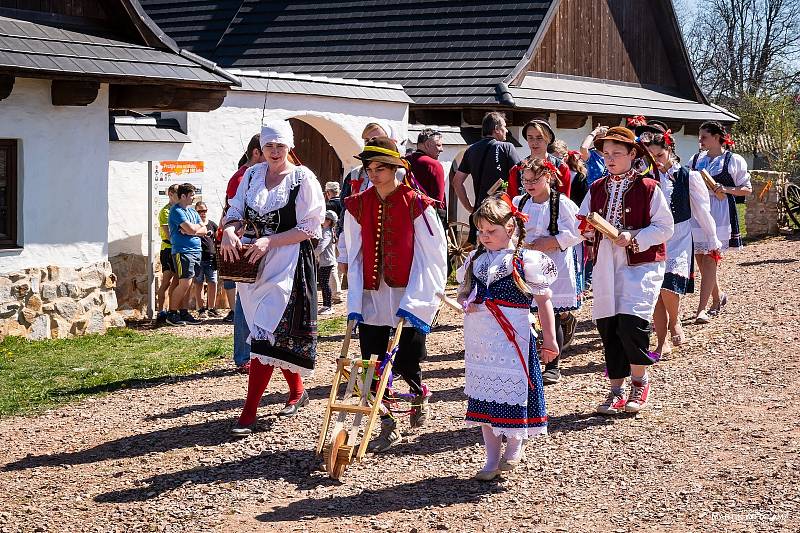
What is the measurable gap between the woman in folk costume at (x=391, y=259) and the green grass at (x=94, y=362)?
106 inches

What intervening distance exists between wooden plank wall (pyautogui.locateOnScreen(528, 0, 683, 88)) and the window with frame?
10.3 m

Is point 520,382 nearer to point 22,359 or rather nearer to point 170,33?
point 22,359

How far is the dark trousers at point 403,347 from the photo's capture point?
6.31 metres

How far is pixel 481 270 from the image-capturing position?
5711mm

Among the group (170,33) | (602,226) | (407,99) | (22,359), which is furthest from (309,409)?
(170,33)

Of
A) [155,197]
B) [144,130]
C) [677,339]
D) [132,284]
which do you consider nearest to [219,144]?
[144,130]

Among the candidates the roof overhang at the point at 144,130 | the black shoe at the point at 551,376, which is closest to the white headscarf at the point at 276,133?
the black shoe at the point at 551,376

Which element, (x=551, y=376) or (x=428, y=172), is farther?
(x=428, y=172)

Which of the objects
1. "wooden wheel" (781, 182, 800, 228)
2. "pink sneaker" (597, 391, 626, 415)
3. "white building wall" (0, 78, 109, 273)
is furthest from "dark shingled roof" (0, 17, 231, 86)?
"wooden wheel" (781, 182, 800, 228)

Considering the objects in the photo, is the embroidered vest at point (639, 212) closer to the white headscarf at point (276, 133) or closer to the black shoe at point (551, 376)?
the black shoe at point (551, 376)

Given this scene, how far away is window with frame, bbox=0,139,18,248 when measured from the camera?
1056 centimetres

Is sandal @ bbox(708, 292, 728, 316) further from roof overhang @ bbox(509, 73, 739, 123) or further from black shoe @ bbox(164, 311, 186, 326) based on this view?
roof overhang @ bbox(509, 73, 739, 123)

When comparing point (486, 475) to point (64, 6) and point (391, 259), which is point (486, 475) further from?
point (64, 6)

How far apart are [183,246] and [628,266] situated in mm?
6245
